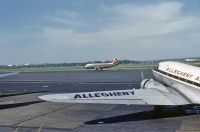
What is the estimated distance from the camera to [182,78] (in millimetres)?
27422

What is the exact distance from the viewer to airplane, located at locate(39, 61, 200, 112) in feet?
76.1

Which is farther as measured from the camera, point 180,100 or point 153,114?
point 153,114

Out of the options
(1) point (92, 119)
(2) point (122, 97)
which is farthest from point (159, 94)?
(1) point (92, 119)

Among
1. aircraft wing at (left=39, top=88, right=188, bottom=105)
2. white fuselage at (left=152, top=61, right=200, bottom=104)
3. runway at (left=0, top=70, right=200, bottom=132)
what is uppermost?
white fuselage at (left=152, top=61, right=200, bottom=104)

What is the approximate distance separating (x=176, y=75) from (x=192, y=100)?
4572 mm

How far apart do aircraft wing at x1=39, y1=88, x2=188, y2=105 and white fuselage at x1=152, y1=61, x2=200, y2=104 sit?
731 millimetres

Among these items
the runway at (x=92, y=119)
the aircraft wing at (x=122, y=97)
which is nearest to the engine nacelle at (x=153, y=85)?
the aircraft wing at (x=122, y=97)

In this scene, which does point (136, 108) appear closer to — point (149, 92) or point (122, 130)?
point (149, 92)

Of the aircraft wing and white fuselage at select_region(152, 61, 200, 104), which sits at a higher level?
white fuselage at select_region(152, 61, 200, 104)

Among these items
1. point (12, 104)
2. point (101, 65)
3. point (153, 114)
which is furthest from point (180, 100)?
point (101, 65)

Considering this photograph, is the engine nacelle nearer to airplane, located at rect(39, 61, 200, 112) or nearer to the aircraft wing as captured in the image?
airplane, located at rect(39, 61, 200, 112)

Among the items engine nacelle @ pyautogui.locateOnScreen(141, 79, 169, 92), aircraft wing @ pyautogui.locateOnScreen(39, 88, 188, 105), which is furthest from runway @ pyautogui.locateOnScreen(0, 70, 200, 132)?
engine nacelle @ pyautogui.locateOnScreen(141, 79, 169, 92)

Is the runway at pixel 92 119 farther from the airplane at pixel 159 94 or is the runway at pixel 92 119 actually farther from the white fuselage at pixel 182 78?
the white fuselage at pixel 182 78

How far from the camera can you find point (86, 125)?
2330cm
